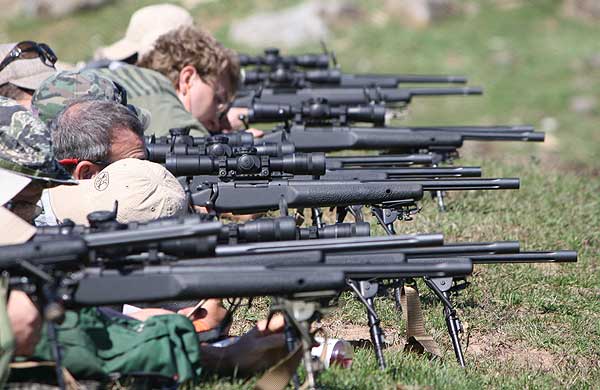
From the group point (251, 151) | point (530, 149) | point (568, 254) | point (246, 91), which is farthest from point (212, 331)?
point (530, 149)

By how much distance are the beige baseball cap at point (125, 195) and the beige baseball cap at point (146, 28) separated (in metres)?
4.25

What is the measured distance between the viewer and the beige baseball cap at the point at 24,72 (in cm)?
820

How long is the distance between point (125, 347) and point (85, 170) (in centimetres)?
155

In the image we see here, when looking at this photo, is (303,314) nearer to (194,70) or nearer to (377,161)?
(377,161)

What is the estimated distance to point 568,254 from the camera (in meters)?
5.95

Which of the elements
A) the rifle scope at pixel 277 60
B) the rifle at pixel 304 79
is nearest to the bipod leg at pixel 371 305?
the rifle at pixel 304 79

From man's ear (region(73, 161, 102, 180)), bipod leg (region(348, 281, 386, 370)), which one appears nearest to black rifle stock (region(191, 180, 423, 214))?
man's ear (region(73, 161, 102, 180))

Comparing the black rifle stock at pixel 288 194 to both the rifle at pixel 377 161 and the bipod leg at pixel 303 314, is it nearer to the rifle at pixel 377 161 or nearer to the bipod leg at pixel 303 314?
the rifle at pixel 377 161

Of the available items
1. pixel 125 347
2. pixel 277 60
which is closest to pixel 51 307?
pixel 125 347

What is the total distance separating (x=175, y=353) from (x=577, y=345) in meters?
2.93

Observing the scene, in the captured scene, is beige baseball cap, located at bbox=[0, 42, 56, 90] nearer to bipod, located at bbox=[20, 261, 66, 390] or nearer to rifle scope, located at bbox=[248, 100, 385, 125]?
rifle scope, located at bbox=[248, 100, 385, 125]

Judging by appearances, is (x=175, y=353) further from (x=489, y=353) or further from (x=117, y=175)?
(x=489, y=353)

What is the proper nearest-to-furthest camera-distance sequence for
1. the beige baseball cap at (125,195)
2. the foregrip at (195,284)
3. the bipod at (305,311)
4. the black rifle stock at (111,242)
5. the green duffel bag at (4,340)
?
the green duffel bag at (4,340) < the black rifle stock at (111,242) < the foregrip at (195,284) < the bipod at (305,311) < the beige baseball cap at (125,195)

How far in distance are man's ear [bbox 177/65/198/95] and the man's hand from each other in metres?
4.89
